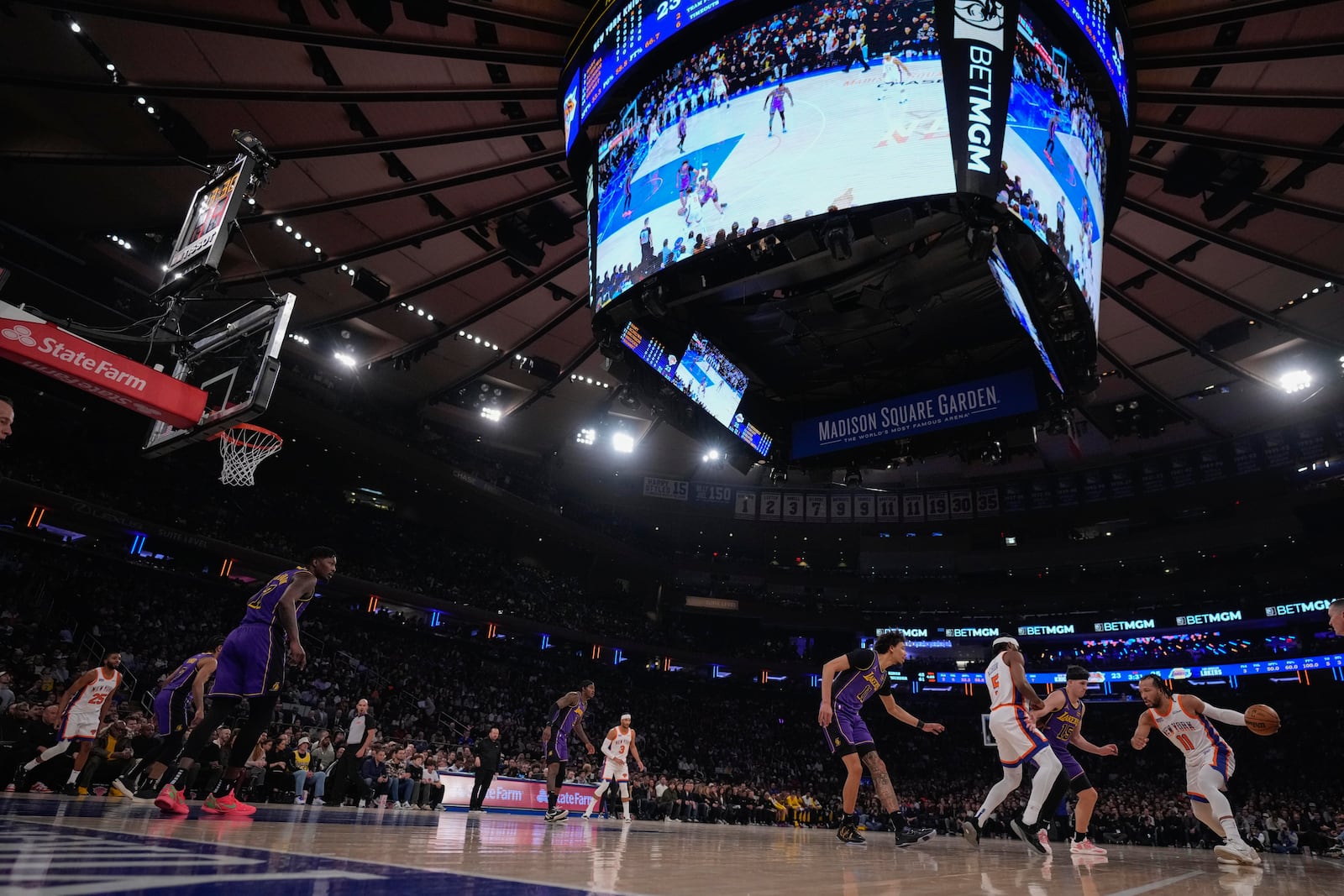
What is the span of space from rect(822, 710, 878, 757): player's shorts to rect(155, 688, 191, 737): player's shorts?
7.46 meters

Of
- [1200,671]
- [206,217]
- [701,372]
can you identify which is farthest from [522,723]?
[1200,671]

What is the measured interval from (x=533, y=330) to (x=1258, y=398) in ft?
83.5

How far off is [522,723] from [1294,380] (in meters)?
29.0

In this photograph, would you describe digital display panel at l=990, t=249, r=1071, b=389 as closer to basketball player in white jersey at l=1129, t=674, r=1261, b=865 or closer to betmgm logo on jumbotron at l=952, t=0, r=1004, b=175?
betmgm logo on jumbotron at l=952, t=0, r=1004, b=175

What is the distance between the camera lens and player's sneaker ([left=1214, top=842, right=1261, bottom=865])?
7.42 meters

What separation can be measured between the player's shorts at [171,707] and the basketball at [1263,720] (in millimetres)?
11656

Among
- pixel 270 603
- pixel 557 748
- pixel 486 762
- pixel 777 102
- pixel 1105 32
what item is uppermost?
pixel 1105 32

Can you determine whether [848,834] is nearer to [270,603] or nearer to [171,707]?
[270,603]

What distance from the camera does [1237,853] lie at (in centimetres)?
746

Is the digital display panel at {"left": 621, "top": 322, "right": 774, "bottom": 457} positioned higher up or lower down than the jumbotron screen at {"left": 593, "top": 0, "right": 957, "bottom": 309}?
lower down

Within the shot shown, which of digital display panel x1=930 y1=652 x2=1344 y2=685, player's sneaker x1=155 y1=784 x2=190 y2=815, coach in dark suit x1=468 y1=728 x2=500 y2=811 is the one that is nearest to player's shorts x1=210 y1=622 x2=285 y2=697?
player's sneaker x1=155 y1=784 x2=190 y2=815

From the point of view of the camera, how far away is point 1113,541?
37.5 meters

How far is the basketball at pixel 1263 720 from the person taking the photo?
7.62m

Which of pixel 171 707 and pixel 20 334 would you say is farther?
pixel 171 707
